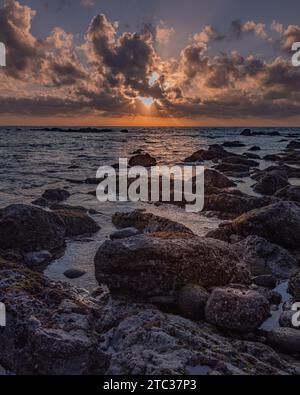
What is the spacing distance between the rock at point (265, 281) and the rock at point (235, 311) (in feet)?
4.62

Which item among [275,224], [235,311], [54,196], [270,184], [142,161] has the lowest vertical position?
[235,311]

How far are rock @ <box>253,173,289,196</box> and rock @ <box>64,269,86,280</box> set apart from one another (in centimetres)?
1175

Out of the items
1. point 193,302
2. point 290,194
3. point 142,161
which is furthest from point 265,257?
point 142,161

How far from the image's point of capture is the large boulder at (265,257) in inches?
301

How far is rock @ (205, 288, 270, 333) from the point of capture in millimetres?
5426

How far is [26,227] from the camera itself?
8.77 m

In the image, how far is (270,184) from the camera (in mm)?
16875

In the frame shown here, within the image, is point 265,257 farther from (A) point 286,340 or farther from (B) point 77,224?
(B) point 77,224

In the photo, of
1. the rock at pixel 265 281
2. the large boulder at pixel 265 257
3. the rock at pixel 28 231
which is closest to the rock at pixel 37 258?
the rock at pixel 28 231

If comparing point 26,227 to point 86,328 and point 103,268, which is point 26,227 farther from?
point 86,328

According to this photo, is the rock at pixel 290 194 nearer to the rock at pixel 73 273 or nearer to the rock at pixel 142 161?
the rock at pixel 73 273

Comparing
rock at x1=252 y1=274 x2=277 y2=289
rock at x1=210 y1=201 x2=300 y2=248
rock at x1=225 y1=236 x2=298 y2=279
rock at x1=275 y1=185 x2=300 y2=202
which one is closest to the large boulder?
rock at x1=225 y1=236 x2=298 y2=279

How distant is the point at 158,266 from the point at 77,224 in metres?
5.02
